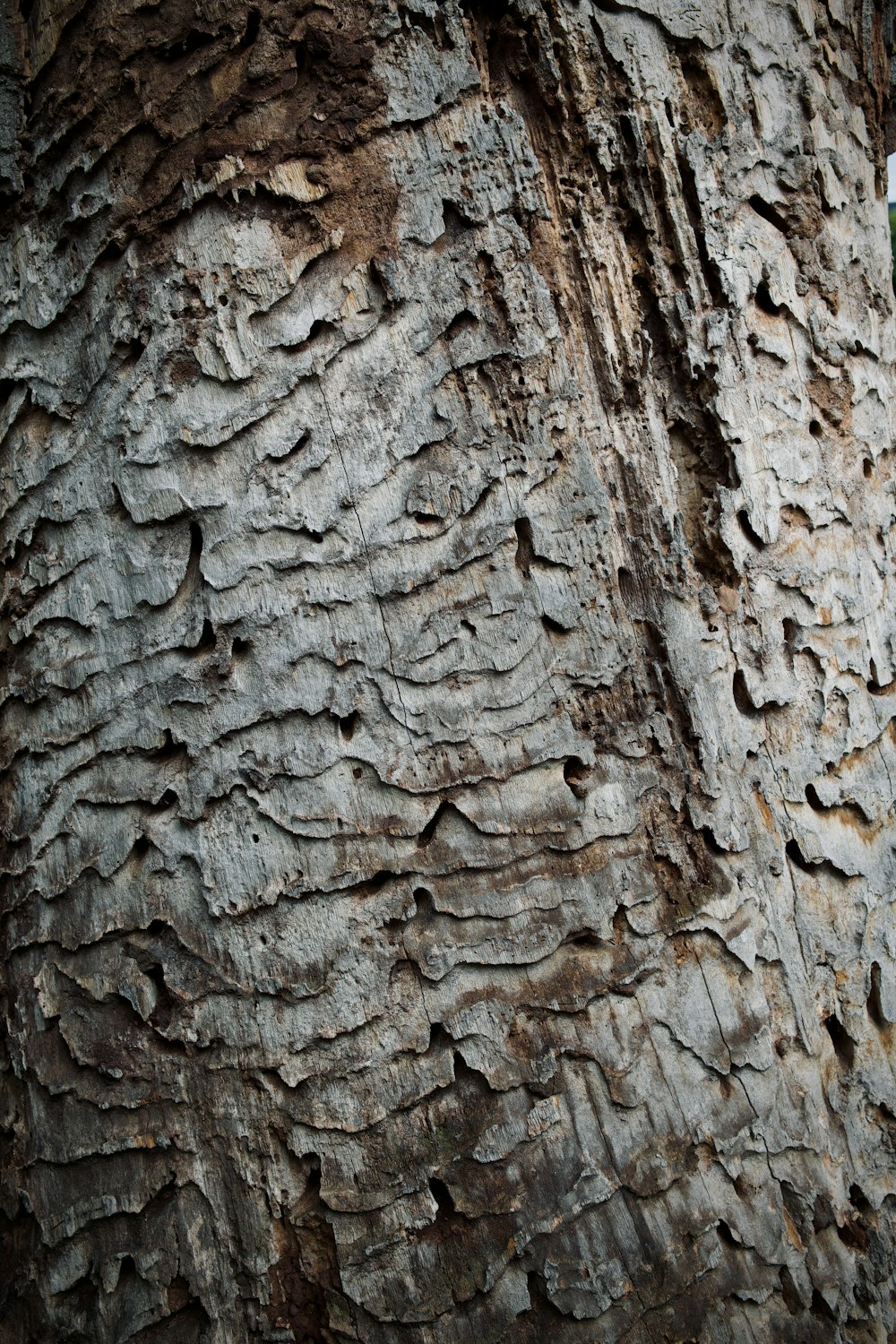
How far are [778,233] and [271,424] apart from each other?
3.47 ft

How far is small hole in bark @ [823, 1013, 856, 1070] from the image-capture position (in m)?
1.90

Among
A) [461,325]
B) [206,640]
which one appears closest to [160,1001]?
[206,640]

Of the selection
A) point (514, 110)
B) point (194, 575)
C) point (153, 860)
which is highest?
point (514, 110)

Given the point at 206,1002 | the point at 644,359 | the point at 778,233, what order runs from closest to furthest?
the point at 206,1002, the point at 644,359, the point at 778,233

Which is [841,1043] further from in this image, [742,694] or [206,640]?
[206,640]

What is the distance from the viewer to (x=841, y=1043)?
6.28 ft

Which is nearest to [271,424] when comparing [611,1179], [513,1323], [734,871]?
[734,871]

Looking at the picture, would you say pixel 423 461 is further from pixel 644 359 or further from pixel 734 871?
pixel 734 871

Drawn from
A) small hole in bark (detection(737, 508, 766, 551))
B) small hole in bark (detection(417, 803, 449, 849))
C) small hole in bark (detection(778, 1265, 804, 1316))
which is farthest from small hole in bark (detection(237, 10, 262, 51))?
small hole in bark (detection(778, 1265, 804, 1316))

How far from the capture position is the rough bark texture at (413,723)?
172 centimetres

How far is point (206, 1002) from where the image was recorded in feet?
Answer: 5.82

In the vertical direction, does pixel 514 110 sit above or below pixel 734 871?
above

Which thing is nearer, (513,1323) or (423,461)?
(513,1323)

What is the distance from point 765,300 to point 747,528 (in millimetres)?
456
